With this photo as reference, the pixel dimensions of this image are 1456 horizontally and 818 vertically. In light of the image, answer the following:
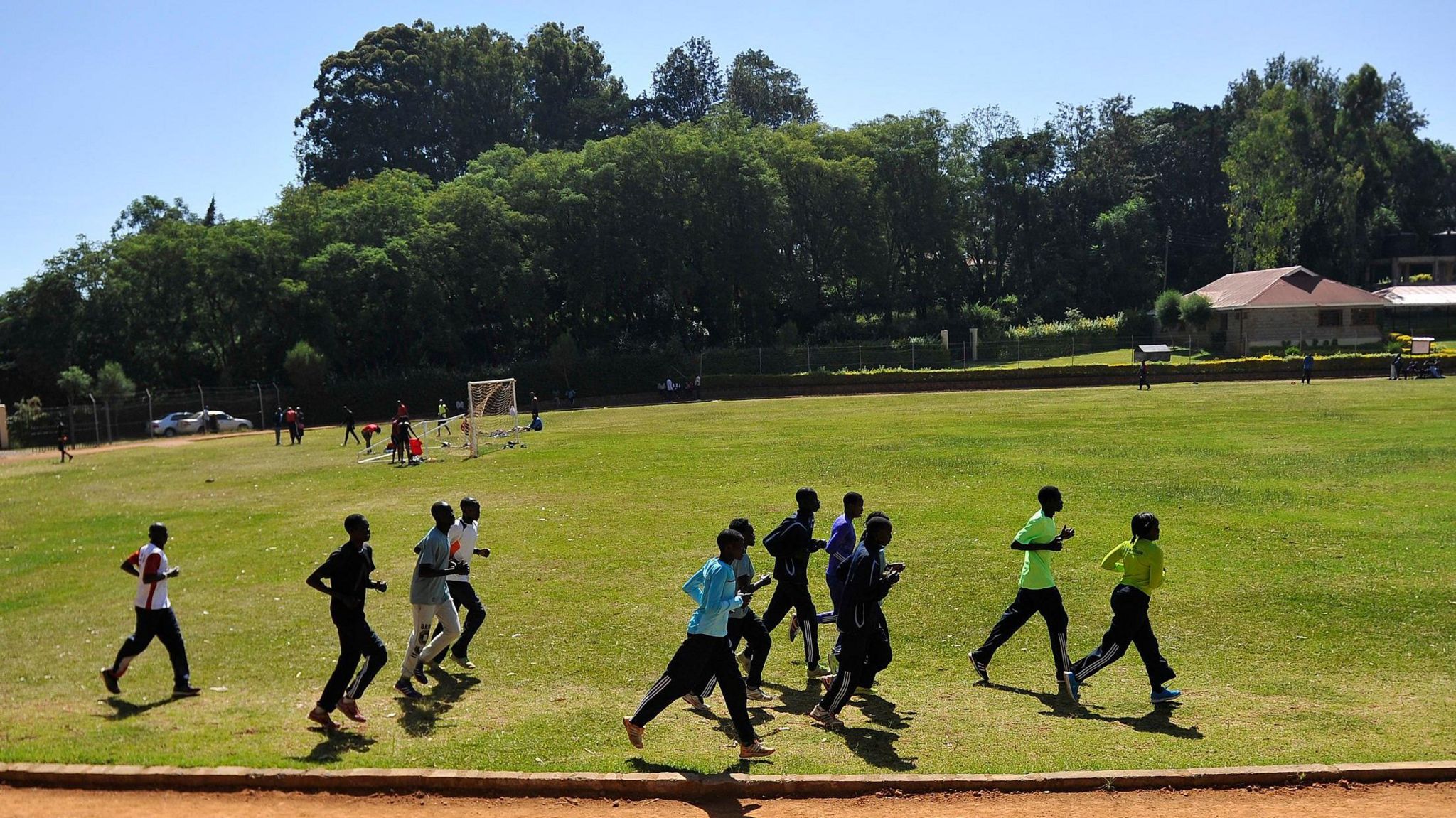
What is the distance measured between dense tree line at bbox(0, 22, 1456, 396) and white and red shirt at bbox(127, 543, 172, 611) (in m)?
53.4

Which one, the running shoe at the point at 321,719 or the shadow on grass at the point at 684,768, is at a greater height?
the running shoe at the point at 321,719

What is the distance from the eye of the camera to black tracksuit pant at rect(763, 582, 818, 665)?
35.5 feet

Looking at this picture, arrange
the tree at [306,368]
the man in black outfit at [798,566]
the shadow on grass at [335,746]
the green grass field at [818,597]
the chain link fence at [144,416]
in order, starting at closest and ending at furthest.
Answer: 1. the shadow on grass at [335,746]
2. the green grass field at [818,597]
3. the man in black outfit at [798,566]
4. the chain link fence at [144,416]
5. the tree at [306,368]

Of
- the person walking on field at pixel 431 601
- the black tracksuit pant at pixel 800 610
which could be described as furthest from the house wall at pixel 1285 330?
the person walking on field at pixel 431 601

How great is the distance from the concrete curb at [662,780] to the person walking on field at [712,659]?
425mm

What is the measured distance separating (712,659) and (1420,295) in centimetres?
8056

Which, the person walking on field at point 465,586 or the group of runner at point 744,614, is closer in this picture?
the group of runner at point 744,614

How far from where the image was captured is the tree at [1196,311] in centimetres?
6638

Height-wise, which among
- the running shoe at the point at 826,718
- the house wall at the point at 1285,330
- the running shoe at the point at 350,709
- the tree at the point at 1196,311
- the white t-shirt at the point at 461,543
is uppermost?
the tree at the point at 1196,311

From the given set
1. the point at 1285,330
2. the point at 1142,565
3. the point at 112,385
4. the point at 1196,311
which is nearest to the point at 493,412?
the point at 112,385

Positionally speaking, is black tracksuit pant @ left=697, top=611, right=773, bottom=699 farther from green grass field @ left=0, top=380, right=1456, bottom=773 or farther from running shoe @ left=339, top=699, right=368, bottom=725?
running shoe @ left=339, top=699, right=368, bottom=725

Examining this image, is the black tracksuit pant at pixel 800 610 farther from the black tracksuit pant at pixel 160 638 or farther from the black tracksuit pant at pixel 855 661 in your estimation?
the black tracksuit pant at pixel 160 638

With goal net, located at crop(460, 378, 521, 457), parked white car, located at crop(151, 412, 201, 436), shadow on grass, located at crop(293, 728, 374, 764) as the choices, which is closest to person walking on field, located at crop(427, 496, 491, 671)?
shadow on grass, located at crop(293, 728, 374, 764)

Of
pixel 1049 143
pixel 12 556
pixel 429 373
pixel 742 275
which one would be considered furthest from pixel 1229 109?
pixel 12 556
